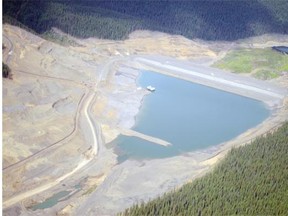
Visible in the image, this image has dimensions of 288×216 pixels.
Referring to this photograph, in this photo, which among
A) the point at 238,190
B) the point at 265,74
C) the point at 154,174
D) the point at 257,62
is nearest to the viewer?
the point at 238,190

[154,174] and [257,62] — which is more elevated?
[257,62]

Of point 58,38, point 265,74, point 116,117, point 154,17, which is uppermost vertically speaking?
point 154,17

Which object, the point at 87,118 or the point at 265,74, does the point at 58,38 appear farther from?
the point at 265,74

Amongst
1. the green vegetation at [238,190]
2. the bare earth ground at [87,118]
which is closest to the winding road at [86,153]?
the bare earth ground at [87,118]

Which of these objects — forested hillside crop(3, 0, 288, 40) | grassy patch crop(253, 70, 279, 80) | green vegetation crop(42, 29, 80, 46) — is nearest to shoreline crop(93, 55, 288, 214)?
grassy patch crop(253, 70, 279, 80)

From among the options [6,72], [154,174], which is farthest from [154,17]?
[154,174]

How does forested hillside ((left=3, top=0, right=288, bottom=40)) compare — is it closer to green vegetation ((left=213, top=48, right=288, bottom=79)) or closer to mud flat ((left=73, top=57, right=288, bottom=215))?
green vegetation ((left=213, top=48, right=288, bottom=79))

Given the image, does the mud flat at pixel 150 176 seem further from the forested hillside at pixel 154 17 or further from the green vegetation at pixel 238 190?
the forested hillside at pixel 154 17
